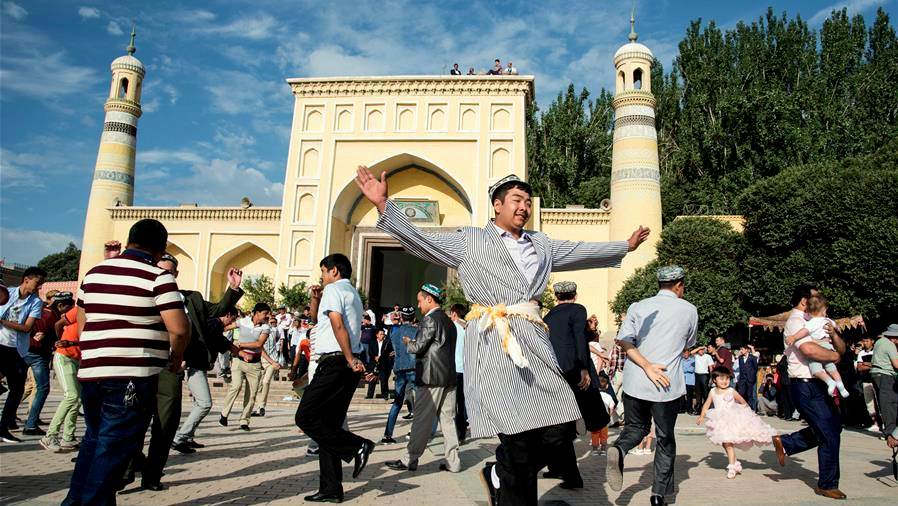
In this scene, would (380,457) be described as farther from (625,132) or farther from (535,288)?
(625,132)

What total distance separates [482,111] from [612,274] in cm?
841

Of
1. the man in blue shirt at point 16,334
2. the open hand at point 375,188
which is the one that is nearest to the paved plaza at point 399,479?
the man in blue shirt at point 16,334

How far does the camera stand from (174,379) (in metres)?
5.15

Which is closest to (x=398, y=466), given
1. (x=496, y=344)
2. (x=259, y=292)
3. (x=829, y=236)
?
(x=496, y=344)

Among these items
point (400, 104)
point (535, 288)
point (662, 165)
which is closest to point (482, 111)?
point (400, 104)

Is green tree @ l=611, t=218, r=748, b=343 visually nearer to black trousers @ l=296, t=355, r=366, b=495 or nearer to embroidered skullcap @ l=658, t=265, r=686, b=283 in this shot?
embroidered skullcap @ l=658, t=265, r=686, b=283

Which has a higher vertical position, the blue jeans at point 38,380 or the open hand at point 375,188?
the open hand at point 375,188

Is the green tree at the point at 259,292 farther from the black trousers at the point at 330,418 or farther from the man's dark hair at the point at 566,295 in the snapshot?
the black trousers at the point at 330,418

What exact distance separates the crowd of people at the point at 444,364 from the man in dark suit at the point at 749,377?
5646mm

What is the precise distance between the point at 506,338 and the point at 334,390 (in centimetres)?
212

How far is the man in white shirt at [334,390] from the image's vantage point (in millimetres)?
4594

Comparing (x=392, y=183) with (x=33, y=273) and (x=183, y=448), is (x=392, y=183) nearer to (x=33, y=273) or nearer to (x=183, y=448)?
(x=33, y=273)

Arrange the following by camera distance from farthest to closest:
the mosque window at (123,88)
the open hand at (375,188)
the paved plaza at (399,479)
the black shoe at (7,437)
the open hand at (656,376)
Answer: the mosque window at (123,88) → the black shoe at (7,437) → the paved plaza at (399,479) → the open hand at (656,376) → the open hand at (375,188)

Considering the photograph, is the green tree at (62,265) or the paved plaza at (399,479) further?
the green tree at (62,265)
